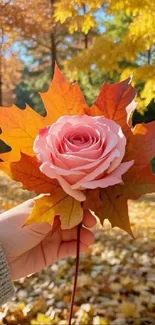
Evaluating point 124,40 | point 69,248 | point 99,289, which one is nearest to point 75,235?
point 69,248

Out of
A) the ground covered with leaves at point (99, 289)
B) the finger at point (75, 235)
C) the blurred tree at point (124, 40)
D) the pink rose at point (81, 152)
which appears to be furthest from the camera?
the blurred tree at point (124, 40)

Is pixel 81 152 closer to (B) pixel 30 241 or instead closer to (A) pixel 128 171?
(A) pixel 128 171

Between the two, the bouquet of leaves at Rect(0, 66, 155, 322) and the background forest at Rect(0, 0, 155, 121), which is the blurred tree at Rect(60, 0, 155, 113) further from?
the bouquet of leaves at Rect(0, 66, 155, 322)

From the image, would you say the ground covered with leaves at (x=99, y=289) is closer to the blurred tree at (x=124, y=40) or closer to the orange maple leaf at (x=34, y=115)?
the orange maple leaf at (x=34, y=115)

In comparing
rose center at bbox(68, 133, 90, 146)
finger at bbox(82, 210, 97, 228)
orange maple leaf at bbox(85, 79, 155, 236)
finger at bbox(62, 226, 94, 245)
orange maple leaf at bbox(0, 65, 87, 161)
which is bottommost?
finger at bbox(62, 226, 94, 245)

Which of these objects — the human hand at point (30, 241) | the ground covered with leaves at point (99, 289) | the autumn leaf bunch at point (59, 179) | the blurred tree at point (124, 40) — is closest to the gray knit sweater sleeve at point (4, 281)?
the human hand at point (30, 241)

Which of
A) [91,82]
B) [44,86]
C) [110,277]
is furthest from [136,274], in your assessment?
[44,86]

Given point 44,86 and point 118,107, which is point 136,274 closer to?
point 118,107

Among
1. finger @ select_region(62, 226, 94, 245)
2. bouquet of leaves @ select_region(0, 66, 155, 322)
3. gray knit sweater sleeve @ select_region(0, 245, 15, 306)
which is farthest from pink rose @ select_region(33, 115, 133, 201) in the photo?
gray knit sweater sleeve @ select_region(0, 245, 15, 306)
